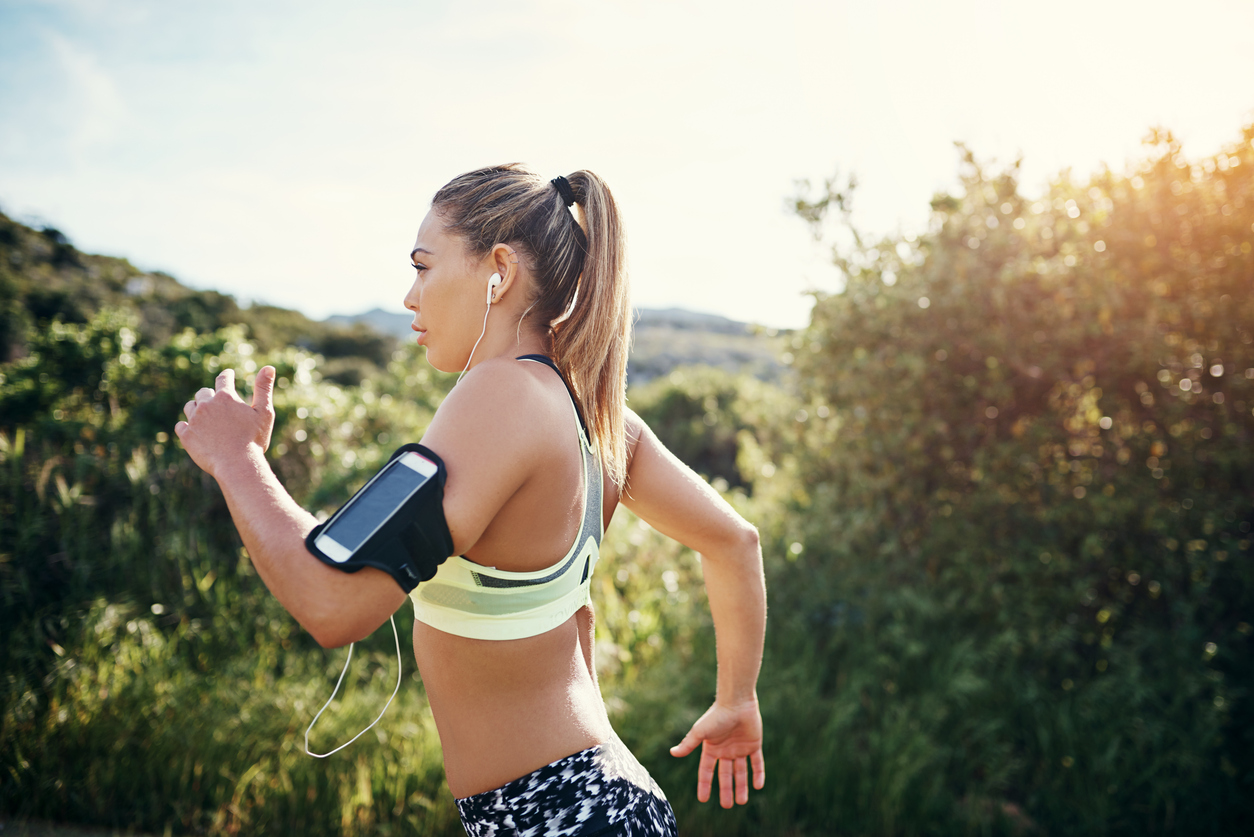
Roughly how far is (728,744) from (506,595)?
0.95 meters

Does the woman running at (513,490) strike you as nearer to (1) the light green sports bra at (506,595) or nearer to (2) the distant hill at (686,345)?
(1) the light green sports bra at (506,595)

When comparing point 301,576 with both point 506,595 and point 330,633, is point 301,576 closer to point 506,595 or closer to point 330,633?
point 330,633

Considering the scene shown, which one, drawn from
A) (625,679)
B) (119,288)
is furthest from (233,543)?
(119,288)

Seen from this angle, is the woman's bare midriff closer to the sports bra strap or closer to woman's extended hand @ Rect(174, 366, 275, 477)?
the sports bra strap

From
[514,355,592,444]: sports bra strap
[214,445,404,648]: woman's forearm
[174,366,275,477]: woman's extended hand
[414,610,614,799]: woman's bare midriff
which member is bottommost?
[414,610,614,799]: woman's bare midriff

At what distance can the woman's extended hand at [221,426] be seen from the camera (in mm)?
1195

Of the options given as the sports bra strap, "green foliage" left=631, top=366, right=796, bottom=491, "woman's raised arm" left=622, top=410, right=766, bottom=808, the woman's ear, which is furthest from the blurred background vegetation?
"green foliage" left=631, top=366, right=796, bottom=491

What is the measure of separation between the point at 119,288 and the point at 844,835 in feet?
77.7

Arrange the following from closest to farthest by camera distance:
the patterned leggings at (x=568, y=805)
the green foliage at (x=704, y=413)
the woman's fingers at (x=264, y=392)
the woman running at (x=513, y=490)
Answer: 1. the woman running at (x=513, y=490)
2. the woman's fingers at (x=264, y=392)
3. the patterned leggings at (x=568, y=805)
4. the green foliage at (x=704, y=413)

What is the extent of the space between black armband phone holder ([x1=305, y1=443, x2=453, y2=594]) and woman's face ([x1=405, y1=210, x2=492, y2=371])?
410 millimetres

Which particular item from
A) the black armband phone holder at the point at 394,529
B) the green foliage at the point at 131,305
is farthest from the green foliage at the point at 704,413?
the black armband phone holder at the point at 394,529

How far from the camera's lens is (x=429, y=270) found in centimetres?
151

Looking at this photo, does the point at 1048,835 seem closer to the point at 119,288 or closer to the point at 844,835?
the point at 844,835

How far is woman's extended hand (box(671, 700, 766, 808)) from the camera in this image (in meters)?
1.88
